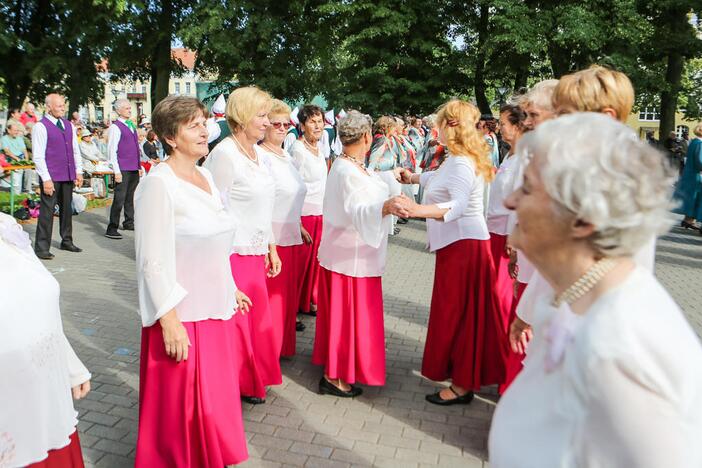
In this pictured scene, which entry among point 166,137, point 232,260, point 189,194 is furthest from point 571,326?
point 232,260

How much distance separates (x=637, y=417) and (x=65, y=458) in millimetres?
1992

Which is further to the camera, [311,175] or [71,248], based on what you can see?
[71,248]

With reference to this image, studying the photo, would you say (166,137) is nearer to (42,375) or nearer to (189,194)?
(189,194)

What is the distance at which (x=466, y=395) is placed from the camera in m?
4.26

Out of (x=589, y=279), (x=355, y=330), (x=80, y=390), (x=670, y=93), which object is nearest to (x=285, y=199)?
(x=355, y=330)

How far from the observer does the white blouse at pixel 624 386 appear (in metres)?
1.06

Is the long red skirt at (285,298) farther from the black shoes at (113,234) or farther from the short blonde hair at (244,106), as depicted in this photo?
the black shoes at (113,234)

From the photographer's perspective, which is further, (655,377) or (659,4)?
(659,4)

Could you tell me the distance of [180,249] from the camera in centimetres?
285

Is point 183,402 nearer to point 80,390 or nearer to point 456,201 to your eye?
point 80,390

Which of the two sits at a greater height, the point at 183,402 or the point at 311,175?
the point at 311,175

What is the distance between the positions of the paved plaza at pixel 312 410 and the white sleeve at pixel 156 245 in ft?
2.37

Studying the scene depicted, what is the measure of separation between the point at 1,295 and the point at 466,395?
3219 mm

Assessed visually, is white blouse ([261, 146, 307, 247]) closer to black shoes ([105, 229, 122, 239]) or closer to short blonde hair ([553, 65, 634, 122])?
short blonde hair ([553, 65, 634, 122])
